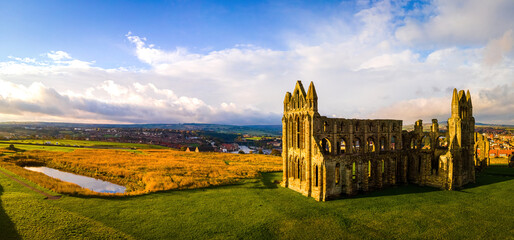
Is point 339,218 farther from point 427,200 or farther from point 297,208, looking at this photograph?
point 427,200

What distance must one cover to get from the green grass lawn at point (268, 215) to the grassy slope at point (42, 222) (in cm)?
7

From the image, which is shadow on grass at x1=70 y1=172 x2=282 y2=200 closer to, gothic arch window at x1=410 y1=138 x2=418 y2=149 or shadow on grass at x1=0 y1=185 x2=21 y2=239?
shadow on grass at x1=0 y1=185 x2=21 y2=239

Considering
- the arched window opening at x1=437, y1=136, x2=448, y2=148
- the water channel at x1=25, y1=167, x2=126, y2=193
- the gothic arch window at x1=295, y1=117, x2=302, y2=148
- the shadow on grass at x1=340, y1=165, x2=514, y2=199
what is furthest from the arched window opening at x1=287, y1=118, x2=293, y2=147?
the water channel at x1=25, y1=167, x2=126, y2=193

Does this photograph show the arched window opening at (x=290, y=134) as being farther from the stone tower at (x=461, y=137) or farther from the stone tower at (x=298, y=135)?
the stone tower at (x=461, y=137)

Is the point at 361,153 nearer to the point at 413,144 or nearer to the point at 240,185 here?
the point at 413,144

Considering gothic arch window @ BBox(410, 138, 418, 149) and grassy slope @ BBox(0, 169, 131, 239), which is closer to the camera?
grassy slope @ BBox(0, 169, 131, 239)

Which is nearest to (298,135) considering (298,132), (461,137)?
(298,132)

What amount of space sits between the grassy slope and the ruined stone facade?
1858 cm

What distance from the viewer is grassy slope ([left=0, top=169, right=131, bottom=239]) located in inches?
642

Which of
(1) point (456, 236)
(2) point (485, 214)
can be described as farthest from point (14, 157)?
(2) point (485, 214)

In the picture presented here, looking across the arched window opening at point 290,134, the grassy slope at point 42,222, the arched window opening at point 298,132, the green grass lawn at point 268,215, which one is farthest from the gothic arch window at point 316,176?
the grassy slope at point 42,222

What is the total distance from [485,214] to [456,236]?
6869mm

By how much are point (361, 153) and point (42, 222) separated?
3150 centimetres

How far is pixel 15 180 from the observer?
103 feet
